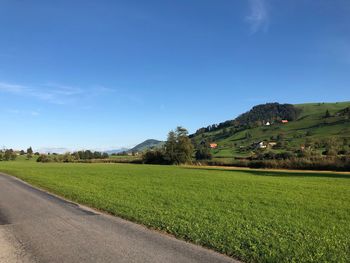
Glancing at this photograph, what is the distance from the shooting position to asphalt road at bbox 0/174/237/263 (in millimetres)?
8398

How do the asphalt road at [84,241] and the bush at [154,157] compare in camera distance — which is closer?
the asphalt road at [84,241]

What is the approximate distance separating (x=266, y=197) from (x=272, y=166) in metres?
49.6

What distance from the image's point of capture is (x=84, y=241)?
9922 mm

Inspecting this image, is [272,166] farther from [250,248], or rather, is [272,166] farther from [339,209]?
[250,248]

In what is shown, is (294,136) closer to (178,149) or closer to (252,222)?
(178,149)

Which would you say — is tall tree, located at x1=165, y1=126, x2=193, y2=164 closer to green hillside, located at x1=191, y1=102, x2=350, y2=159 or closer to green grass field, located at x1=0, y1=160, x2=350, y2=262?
green hillside, located at x1=191, y1=102, x2=350, y2=159

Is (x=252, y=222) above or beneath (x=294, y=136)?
beneath

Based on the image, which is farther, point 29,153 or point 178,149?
point 29,153

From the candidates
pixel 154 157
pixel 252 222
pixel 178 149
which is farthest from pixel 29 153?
pixel 252 222

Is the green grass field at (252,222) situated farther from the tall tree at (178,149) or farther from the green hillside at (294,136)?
the green hillside at (294,136)

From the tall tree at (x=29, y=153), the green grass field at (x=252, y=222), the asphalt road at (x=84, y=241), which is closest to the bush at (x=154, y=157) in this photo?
the tall tree at (x=29, y=153)

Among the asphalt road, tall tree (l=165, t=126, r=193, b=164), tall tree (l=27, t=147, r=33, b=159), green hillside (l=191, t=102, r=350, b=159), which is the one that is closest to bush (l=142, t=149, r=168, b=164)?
tall tree (l=165, t=126, r=193, b=164)

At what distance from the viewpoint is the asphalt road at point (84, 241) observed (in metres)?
8.40

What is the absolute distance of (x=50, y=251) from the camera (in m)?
9.03
